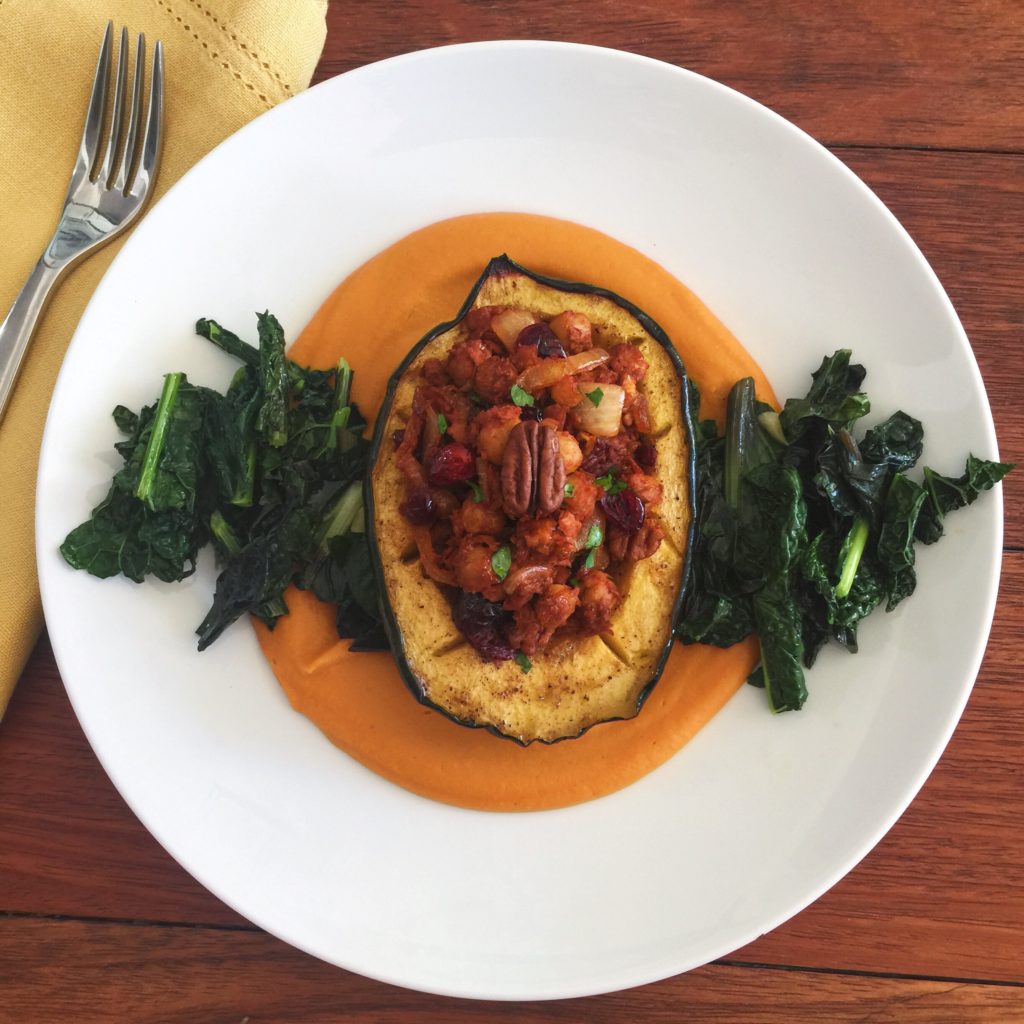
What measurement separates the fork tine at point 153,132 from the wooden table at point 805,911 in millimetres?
615

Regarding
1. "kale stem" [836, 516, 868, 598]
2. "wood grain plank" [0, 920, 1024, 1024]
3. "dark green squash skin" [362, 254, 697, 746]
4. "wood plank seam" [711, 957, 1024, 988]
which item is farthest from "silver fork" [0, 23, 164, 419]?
"wood plank seam" [711, 957, 1024, 988]

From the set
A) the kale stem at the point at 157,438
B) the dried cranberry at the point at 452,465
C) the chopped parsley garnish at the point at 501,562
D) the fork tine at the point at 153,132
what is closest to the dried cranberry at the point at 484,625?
the chopped parsley garnish at the point at 501,562

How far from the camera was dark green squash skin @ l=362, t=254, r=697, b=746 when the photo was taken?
2.58 meters

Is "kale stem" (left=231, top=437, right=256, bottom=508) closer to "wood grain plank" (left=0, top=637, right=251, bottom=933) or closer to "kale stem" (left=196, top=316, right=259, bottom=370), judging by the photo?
"kale stem" (left=196, top=316, right=259, bottom=370)

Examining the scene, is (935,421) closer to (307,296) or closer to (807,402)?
(807,402)

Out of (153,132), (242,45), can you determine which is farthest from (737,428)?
(153,132)

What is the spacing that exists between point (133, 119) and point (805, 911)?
12.7 ft

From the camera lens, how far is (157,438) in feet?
8.96

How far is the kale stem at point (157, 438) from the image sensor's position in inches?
107

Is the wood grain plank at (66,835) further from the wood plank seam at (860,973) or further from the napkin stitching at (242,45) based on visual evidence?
the napkin stitching at (242,45)

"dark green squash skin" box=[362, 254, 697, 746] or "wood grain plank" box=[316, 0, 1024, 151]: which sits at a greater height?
"wood grain plank" box=[316, 0, 1024, 151]

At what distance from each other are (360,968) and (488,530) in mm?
1527

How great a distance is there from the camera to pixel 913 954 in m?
3.09

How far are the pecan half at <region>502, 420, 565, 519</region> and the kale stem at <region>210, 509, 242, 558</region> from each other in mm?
1101
